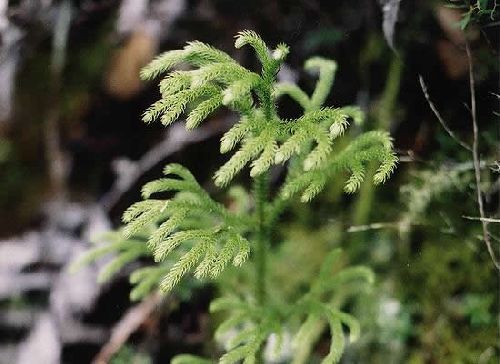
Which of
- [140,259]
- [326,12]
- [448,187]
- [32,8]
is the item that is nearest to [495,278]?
[448,187]

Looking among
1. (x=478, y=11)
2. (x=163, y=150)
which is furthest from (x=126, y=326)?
(x=478, y=11)

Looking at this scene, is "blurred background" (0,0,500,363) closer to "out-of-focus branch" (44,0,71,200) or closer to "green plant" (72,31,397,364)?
"out-of-focus branch" (44,0,71,200)

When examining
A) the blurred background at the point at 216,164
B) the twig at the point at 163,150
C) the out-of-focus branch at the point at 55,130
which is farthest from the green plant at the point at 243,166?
the out-of-focus branch at the point at 55,130

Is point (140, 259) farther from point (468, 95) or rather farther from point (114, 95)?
point (468, 95)

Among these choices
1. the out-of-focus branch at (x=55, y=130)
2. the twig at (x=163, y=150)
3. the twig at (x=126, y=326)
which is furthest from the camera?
the out-of-focus branch at (x=55, y=130)

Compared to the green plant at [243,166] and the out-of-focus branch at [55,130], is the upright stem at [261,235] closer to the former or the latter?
the green plant at [243,166]

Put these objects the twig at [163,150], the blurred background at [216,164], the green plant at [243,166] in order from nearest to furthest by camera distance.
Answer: the green plant at [243,166], the blurred background at [216,164], the twig at [163,150]

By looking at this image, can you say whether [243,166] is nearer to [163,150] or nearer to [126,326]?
[126,326]
